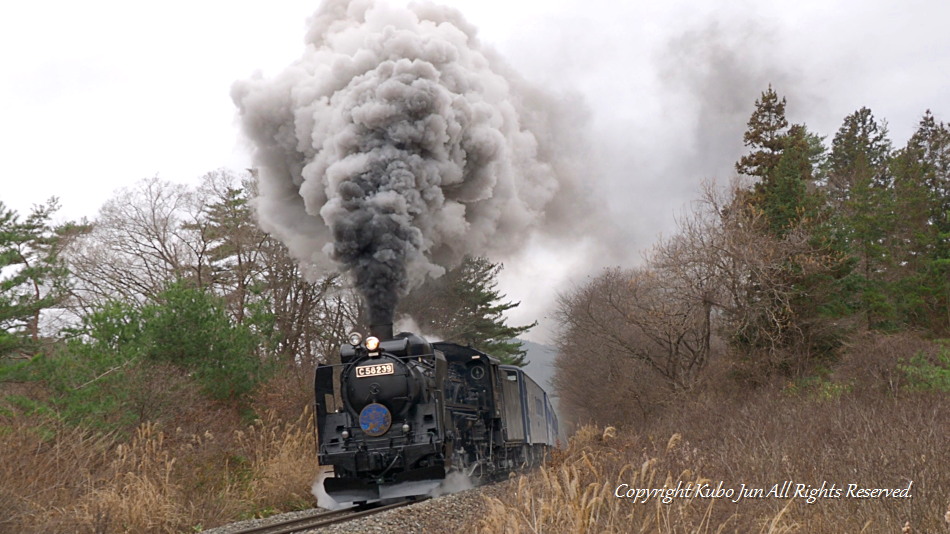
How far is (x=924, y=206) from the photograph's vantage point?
35156 mm

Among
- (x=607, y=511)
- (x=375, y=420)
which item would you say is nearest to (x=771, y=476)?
(x=607, y=511)

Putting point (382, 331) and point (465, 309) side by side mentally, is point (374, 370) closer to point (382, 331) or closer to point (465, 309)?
point (382, 331)

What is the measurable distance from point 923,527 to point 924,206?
35166 mm

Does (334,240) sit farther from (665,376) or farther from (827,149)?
(827,149)

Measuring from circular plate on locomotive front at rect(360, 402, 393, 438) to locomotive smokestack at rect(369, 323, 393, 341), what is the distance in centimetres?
136

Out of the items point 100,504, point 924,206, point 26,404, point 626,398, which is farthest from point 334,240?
point 924,206

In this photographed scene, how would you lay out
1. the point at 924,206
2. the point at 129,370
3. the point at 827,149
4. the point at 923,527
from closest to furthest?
the point at 923,527
the point at 129,370
the point at 924,206
the point at 827,149

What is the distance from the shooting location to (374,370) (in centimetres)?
1145

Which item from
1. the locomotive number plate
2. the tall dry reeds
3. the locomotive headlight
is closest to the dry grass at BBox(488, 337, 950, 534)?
the tall dry reeds

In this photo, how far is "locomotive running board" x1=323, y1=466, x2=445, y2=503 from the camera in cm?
1118

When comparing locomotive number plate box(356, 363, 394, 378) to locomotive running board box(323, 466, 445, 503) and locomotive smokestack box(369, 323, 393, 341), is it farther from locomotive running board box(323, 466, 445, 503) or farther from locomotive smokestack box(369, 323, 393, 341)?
locomotive running board box(323, 466, 445, 503)

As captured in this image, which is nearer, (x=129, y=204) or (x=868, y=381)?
(x=868, y=381)

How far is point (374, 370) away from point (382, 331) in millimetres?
1269

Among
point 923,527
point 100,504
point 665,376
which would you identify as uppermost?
point 665,376
